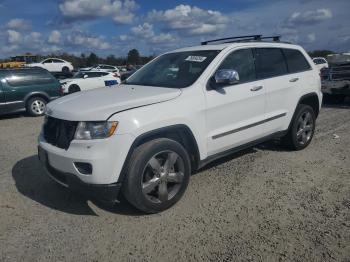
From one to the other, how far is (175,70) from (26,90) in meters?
8.21

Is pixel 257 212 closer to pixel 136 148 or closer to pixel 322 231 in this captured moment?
pixel 322 231

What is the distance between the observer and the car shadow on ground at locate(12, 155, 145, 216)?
13.2ft

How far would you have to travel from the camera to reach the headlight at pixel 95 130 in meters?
3.43

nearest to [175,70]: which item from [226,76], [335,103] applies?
[226,76]

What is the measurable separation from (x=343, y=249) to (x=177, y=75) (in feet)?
8.88

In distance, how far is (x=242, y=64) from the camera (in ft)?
15.6

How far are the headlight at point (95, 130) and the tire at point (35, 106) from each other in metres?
8.61

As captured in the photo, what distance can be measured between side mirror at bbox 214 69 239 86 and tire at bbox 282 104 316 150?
6.42ft

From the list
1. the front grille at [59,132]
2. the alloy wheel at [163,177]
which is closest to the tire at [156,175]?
the alloy wheel at [163,177]

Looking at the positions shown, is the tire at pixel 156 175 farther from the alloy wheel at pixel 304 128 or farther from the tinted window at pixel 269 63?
the alloy wheel at pixel 304 128

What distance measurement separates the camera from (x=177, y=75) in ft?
14.9

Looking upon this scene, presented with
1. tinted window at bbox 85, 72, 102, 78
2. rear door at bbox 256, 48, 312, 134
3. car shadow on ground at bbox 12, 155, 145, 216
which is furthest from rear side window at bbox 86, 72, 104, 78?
rear door at bbox 256, 48, 312, 134

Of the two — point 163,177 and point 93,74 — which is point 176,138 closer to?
point 163,177

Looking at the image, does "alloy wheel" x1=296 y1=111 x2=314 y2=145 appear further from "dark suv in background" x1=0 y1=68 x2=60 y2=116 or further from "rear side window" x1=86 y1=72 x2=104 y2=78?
"rear side window" x1=86 y1=72 x2=104 y2=78
